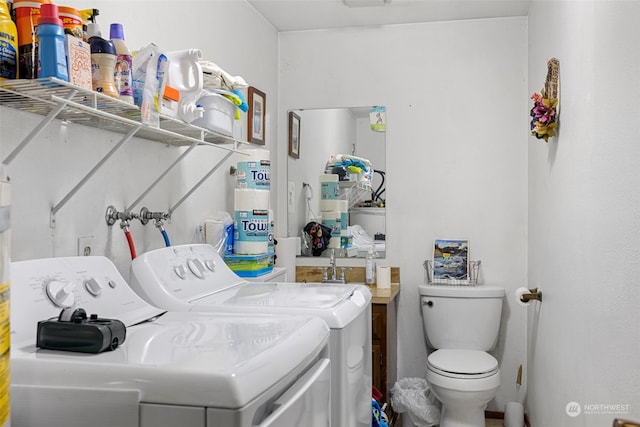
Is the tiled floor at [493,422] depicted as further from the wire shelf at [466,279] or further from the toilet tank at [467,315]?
the wire shelf at [466,279]

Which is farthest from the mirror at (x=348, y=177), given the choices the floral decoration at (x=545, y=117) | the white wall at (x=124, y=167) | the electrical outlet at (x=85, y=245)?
the electrical outlet at (x=85, y=245)

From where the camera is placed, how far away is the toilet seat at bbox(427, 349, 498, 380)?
2750 millimetres

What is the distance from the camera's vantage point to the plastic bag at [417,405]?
118 inches

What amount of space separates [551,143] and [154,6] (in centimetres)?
172

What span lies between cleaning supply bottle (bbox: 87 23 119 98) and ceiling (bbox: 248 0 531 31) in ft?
5.94

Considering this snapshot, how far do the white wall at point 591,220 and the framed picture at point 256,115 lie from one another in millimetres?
1463

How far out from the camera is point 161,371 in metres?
0.90

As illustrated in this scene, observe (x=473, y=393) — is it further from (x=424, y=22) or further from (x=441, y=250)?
(x=424, y=22)

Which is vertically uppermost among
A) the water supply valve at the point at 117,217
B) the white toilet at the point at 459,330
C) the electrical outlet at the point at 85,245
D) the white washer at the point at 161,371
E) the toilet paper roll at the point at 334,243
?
the water supply valve at the point at 117,217

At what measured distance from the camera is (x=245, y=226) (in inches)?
93.4

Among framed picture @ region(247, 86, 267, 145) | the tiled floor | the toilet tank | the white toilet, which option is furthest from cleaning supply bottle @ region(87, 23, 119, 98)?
the tiled floor

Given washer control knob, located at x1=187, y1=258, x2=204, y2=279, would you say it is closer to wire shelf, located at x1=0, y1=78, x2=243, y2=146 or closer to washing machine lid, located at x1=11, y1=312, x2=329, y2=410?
wire shelf, located at x1=0, y1=78, x2=243, y2=146

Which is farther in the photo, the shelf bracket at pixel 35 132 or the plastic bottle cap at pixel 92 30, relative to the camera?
the plastic bottle cap at pixel 92 30

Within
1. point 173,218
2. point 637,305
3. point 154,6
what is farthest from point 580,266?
point 154,6
